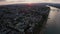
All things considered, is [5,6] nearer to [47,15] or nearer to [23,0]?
[23,0]

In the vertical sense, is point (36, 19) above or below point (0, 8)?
below

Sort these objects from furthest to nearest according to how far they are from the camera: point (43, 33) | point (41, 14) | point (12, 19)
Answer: point (41, 14)
point (12, 19)
point (43, 33)

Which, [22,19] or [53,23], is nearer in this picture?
[22,19]

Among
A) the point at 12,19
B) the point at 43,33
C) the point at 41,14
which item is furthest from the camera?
the point at 41,14

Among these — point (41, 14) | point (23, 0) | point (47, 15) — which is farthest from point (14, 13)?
point (47, 15)
